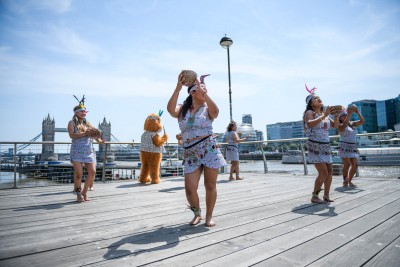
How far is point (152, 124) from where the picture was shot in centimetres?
638

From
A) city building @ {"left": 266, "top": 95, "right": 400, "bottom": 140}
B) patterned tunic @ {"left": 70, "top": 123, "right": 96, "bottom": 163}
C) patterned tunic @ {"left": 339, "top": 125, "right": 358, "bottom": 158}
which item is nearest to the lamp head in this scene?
patterned tunic @ {"left": 339, "top": 125, "right": 358, "bottom": 158}

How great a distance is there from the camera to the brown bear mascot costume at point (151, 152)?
6215mm

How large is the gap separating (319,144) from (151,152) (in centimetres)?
409

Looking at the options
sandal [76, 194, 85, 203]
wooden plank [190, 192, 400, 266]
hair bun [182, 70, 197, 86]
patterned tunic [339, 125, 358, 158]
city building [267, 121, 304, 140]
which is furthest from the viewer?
city building [267, 121, 304, 140]

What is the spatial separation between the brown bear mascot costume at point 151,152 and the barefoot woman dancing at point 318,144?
3856mm

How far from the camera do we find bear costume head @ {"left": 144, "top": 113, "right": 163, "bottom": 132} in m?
6.38

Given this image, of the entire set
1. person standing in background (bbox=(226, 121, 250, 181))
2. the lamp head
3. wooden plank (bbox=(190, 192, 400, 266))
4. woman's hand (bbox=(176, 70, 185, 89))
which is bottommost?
wooden plank (bbox=(190, 192, 400, 266))

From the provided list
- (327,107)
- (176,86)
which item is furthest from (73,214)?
(327,107)

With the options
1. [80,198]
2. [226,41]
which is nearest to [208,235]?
[80,198]

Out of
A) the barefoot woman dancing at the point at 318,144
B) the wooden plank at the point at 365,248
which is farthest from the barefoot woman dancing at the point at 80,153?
the wooden plank at the point at 365,248

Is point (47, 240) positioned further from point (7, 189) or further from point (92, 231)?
point (7, 189)

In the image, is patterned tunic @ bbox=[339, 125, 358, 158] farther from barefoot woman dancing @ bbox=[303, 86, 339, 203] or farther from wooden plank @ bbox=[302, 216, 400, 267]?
wooden plank @ bbox=[302, 216, 400, 267]

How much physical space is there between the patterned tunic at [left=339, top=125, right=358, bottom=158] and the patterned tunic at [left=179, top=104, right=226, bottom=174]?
388 cm

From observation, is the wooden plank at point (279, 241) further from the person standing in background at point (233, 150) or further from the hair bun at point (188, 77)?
the person standing in background at point (233, 150)
